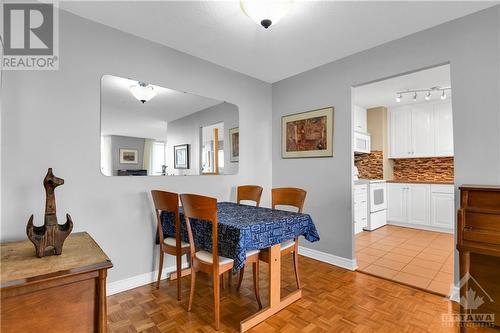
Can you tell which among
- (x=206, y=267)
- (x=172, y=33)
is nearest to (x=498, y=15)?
(x=172, y=33)

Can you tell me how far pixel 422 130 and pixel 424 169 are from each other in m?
0.87

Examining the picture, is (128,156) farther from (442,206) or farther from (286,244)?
(442,206)

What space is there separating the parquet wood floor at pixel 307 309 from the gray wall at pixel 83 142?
0.49 m

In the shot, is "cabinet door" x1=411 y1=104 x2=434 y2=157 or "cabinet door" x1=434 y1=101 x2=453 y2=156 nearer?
"cabinet door" x1=434 y1=101 x2=453 y2=156

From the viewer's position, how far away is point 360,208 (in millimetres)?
4441

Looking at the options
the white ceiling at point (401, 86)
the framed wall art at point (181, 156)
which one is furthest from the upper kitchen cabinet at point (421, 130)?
the framed wall art at point (181, 156)

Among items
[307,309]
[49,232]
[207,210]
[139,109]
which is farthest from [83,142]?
[307,309]

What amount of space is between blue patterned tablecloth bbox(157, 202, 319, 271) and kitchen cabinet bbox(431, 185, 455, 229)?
140 inches

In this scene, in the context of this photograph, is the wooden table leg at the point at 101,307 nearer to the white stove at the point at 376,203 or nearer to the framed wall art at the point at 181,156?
the framed wall art at the point at 181,156

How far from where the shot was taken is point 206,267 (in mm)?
1860

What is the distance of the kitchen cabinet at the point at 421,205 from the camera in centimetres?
434

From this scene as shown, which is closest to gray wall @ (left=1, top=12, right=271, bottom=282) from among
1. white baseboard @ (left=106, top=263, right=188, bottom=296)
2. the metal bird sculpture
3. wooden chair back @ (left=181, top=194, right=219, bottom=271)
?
white baseboard @ (left=106, top=263, right=188, bottom=296)

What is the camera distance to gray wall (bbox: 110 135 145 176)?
2350mm

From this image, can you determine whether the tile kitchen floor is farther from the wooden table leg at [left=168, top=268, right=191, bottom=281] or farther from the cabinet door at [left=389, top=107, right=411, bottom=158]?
the wooden table leg at [left=168, top=268, right=191, bottom=281]
